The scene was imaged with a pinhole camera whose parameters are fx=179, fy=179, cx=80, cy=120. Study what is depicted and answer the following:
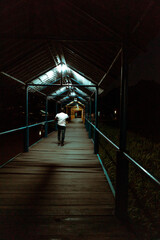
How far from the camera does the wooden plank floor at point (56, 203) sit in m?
2.42

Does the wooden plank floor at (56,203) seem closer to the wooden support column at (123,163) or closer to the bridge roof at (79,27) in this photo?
the wooden support column at (123,163)

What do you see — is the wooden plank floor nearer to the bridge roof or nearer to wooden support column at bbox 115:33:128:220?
wooden support column at bbox 115:33:128:220

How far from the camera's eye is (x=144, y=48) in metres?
3.16

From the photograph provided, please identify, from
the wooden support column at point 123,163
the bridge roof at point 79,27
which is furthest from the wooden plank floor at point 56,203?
the bridge roof at point 79,27

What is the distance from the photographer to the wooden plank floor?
242 centimetres

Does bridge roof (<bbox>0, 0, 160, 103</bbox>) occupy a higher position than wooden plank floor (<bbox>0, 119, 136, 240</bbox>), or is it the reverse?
bridge roof (<bbox>0, 0, 160, 103</bbox>)

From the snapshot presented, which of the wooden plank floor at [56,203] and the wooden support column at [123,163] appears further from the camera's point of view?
the wooden support column at [123,163]

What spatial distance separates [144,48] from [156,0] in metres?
0.78

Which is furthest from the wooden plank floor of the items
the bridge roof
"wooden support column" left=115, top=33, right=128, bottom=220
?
the bridge roof

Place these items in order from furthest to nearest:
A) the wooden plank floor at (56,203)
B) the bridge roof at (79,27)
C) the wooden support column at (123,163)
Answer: the bridge roof at (79,27), the wooden support column at (123,163), the wooden plank floor at (56,203)

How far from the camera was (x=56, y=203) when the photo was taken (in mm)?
3139

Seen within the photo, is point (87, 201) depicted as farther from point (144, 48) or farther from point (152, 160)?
point (152, 160)

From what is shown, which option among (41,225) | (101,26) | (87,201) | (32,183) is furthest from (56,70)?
(41,225)

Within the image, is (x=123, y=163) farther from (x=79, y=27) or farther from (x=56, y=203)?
(x=79, y=27)
